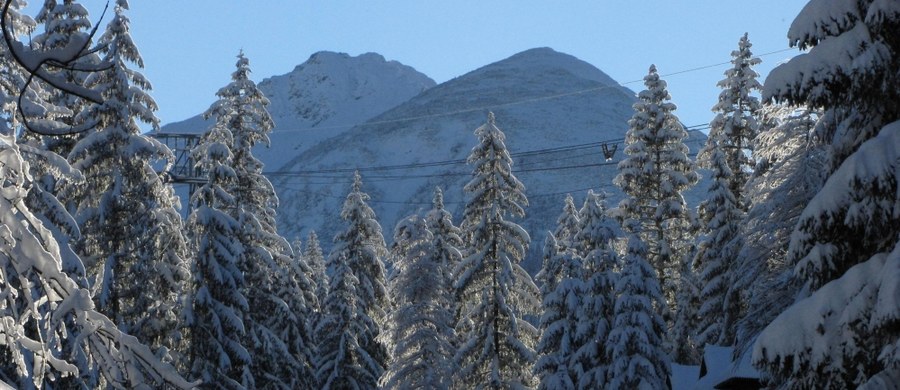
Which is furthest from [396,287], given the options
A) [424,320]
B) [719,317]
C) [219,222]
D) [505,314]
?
[719,317]

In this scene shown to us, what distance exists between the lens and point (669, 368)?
93.2 ft

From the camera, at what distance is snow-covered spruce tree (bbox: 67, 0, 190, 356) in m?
24.3

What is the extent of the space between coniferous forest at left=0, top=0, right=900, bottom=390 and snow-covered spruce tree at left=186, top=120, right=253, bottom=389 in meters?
0.07

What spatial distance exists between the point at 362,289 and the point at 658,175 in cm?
1209

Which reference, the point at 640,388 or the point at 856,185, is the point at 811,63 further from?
the point at 640,388

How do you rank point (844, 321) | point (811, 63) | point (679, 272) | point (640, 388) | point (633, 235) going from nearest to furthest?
point (844, 321) < point (811, 63) < point (640, 388) < point (633, 235) < point (679, 272)

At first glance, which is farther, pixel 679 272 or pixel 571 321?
pixel 679 272

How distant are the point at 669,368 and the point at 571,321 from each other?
10.3 feet

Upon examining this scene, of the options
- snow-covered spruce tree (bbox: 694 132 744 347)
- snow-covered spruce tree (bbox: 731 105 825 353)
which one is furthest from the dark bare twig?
snow-covered spruce tree (bbox: 694 132 744 347)

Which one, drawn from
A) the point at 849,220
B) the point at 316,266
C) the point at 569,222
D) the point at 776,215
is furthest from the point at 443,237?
the point at 849,220

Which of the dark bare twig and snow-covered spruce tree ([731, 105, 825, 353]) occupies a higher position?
the dark bare twig

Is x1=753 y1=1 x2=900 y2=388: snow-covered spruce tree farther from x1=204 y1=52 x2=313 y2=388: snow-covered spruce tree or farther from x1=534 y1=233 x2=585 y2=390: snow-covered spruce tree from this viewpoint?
x1=204 y1=52 x2=313 y2=388: snow-covered spruce tree

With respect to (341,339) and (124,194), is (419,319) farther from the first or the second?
(124,194)

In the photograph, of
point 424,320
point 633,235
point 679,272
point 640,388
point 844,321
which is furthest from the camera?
point 679,272
